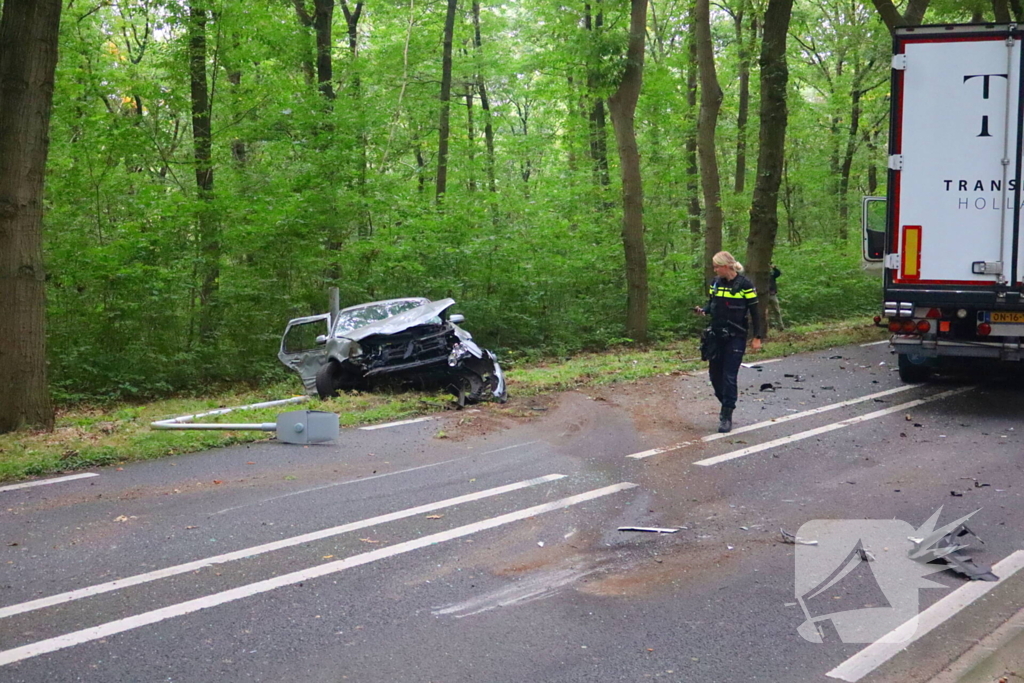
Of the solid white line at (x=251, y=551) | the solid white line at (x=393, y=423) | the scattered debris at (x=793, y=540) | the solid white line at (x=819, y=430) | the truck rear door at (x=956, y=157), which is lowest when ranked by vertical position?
the solid white line at (x=393, y=423)

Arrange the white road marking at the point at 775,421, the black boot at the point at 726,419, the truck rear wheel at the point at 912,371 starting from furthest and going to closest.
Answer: the truck rear wheel at the point at 912,371 < the black boot at the point at 726,419 < the white road marking at the point at 775,421

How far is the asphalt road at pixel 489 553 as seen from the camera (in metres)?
4.44

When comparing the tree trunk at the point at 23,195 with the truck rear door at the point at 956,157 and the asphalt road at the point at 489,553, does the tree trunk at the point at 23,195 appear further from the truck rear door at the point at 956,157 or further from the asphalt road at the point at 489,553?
the truck rear door at the point at 956,157

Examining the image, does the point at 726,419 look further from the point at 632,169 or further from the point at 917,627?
the point at 632,169

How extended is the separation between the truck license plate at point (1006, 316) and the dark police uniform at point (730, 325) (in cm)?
321

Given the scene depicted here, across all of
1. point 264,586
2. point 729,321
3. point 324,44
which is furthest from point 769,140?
point 264,586

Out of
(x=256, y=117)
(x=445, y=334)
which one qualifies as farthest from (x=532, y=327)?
(x=445, y=334)

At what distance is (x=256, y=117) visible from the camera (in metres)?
20.5

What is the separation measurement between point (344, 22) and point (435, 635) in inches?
1200

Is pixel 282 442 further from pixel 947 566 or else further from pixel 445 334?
pixel 947 566

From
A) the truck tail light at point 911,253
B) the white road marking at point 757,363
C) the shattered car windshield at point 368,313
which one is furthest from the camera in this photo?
the white road marking at point 757,363

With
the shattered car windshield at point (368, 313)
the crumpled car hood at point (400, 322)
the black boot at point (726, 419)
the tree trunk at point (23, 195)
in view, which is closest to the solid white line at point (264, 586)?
the black boot at point (726, 419)

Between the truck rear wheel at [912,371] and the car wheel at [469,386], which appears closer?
the car wheel at [469,386]

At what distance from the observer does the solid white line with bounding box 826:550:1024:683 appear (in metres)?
4.32
